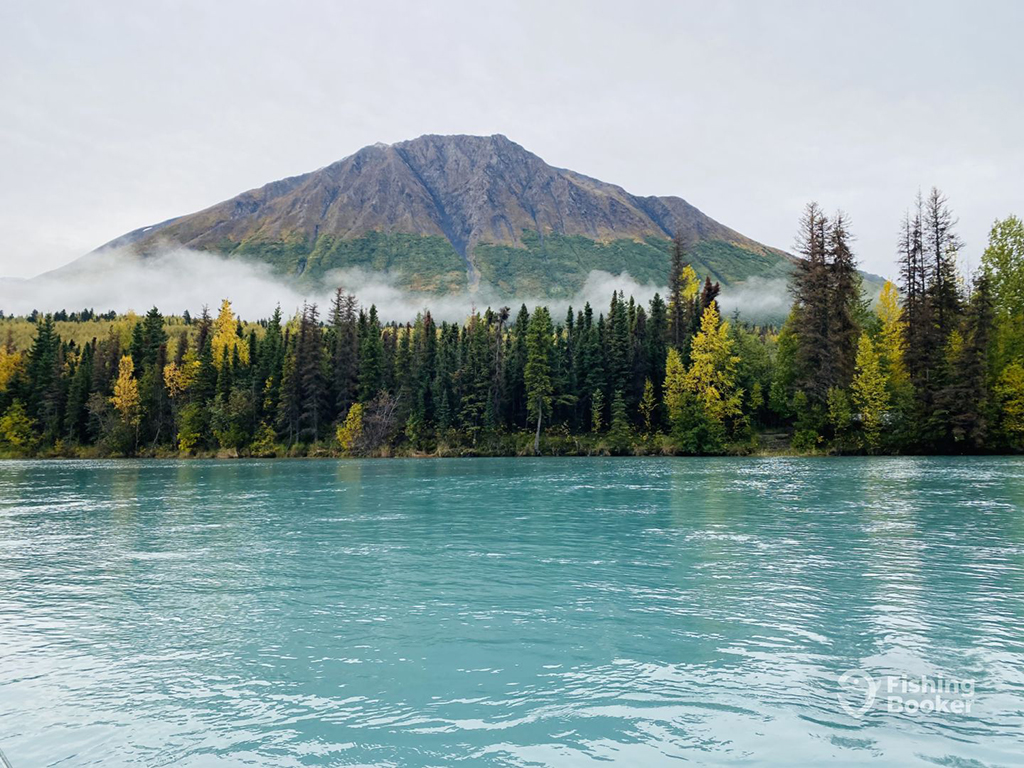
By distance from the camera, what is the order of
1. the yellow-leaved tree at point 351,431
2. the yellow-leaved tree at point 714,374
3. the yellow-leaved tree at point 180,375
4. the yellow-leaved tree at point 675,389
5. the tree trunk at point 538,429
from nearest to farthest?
the yellow-leaved tree at point 714,374 → the yellow-leaved tree at point 675,389 → the tree trunk at point 538,429 → the yellow-leaved tree at point 351,431 → the yellow-leaved tree at point 180,375

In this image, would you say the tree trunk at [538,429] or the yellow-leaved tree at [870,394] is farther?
the tree trunk at [538,429]

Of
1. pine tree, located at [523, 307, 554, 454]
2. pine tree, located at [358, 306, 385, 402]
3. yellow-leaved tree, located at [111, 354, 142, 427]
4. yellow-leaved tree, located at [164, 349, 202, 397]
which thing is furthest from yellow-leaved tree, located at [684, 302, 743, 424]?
yellow-leaved tree, located at [111, 354, 142, 427]

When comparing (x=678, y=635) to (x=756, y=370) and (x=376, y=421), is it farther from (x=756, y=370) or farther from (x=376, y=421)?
(x=376, y=421)

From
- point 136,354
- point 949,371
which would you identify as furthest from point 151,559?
point 136,354

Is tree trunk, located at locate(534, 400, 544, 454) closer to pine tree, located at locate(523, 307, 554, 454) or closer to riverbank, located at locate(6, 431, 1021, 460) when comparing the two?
pine tree, located at locate(523, 307, 554, 454)

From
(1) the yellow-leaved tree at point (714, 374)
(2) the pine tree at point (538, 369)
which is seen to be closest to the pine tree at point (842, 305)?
(1) the yellow-leaved tree at point (714, 374)

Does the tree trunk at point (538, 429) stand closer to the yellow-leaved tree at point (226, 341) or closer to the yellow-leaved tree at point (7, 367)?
the yellow-leaved tree at point (226, 341)

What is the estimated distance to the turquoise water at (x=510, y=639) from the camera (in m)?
7.54

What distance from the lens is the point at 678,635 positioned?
440 inches

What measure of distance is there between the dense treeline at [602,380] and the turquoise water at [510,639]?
49159mm

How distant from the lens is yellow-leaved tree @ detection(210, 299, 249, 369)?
397 ft

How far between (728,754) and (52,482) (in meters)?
57.0

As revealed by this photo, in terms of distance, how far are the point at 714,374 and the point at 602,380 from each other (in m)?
18.3

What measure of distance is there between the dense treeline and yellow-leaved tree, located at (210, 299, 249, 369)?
55cm
